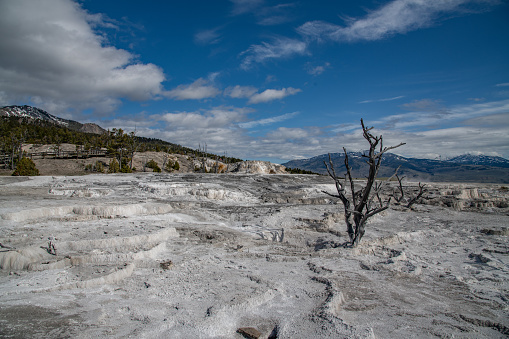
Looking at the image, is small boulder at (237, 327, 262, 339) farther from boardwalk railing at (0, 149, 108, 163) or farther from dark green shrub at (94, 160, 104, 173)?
boardwalk railing at (0, 149, 108, 163)

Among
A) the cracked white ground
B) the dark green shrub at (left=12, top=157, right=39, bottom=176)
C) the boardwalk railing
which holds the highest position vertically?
the boardwalk railing

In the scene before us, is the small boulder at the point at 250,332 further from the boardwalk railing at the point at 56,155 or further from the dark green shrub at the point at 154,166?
the boardwalk railing at the point at 56,155

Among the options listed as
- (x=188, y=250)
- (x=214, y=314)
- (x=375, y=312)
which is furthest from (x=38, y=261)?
(x=375, y=312)

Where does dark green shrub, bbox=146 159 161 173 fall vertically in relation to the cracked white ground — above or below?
above

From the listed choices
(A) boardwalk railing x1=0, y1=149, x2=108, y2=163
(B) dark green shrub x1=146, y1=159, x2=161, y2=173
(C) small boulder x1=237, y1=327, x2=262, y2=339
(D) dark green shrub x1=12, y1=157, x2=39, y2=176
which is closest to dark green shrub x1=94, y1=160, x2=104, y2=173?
(B) dark green shrub x1=146, y1=159, x2=161, y2=173

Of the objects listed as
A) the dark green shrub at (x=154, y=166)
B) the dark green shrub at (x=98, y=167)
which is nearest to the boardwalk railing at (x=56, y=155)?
the dark green shrub at (x=98, y=167)

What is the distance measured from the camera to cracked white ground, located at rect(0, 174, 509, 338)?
4.27 m

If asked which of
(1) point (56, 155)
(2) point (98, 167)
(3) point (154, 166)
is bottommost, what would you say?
(2) point (98, 167)

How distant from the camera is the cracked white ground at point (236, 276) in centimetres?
427

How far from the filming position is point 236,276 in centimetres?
632

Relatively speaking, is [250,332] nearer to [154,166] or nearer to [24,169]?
[24,169]

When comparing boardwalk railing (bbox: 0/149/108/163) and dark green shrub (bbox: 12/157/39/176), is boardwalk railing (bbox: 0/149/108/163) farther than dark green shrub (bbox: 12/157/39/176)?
Yes

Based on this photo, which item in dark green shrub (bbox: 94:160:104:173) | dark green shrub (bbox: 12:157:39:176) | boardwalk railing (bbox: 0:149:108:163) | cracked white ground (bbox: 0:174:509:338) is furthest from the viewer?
boardwalk railing (bbox: 0:149:108:163)

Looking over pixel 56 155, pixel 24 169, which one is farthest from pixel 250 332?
pixel 56 155
